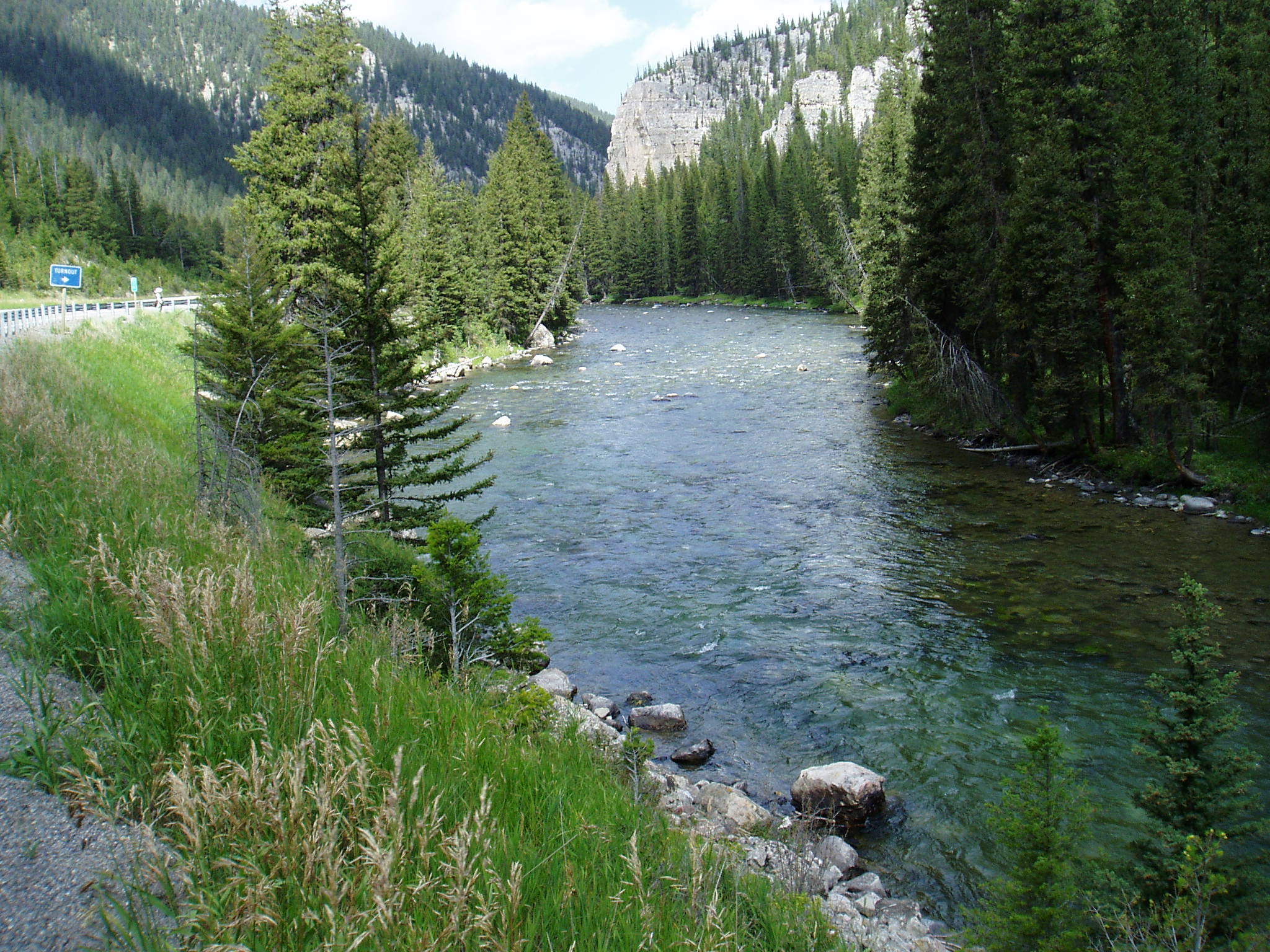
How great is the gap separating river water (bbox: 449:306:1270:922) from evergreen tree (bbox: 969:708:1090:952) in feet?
7.34

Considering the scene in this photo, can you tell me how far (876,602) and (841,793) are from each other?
6.18 m

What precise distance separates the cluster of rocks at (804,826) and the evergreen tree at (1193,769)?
186 cm

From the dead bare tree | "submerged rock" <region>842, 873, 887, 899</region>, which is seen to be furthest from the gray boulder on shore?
the dead bare tree

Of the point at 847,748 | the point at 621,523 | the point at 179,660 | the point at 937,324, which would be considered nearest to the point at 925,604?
the point at 847,748

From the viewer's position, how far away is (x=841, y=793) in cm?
859

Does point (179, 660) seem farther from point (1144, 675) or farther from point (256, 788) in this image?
point (1144, 675)

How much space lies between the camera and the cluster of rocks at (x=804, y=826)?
6227mm

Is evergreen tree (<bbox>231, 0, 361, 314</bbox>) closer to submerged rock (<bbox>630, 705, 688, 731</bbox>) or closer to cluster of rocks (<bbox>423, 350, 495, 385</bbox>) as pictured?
cluster of rocks (<bbox>423, 350, 495, 385</bbox>)

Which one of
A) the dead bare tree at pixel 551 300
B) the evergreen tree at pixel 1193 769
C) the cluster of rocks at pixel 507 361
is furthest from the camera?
the dead bare tree at pixel 551 300

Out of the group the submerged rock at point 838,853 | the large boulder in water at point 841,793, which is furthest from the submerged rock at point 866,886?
the large boulder in water at point 841,793

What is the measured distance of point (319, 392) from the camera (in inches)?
548

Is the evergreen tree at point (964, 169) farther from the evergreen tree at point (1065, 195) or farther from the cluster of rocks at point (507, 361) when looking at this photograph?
the cluster of rocks at point (507, 361)

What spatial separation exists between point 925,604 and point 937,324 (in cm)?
1571

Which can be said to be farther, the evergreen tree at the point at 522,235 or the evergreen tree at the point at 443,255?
the evergreen tree at the point at 522,235
